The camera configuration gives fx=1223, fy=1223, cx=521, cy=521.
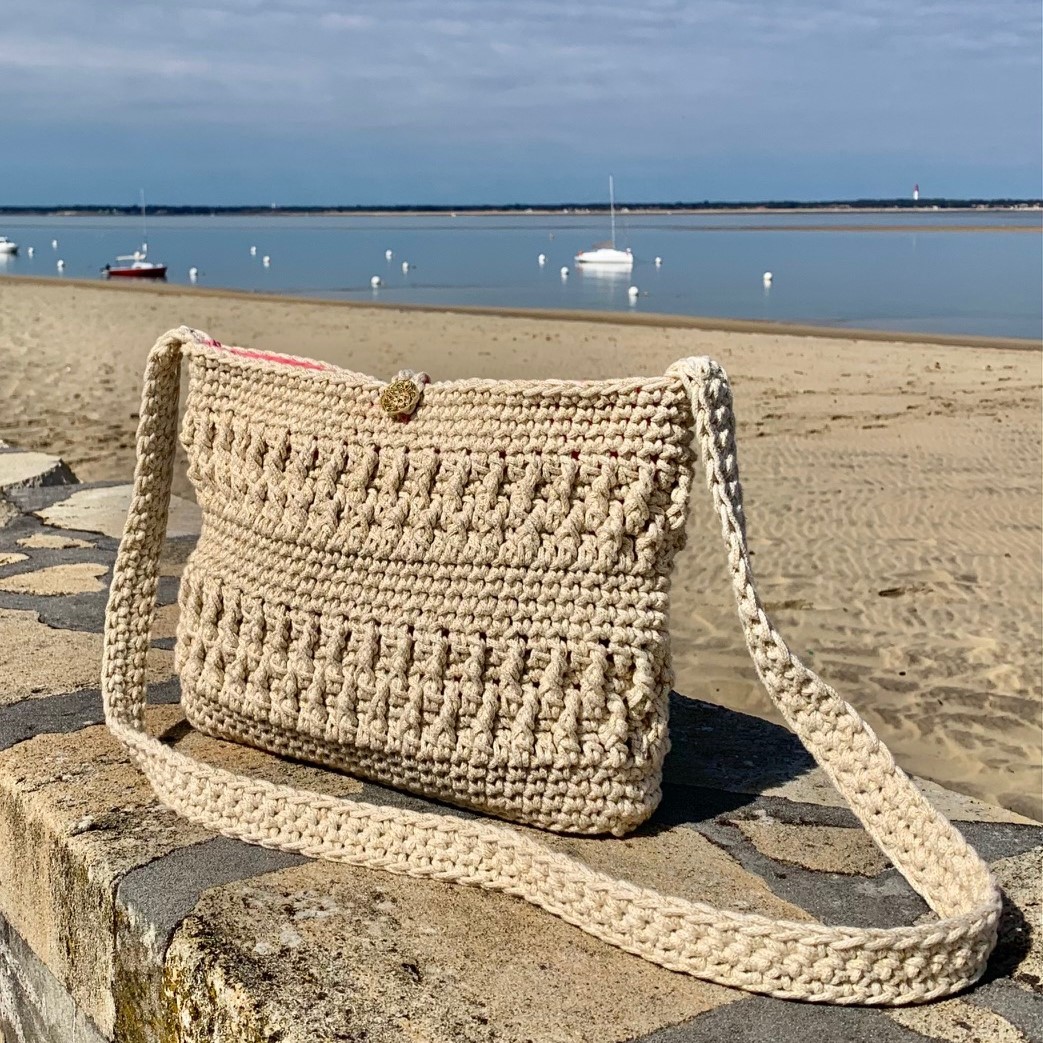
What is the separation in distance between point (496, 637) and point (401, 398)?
0.39 m

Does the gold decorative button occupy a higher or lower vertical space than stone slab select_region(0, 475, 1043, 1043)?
higher

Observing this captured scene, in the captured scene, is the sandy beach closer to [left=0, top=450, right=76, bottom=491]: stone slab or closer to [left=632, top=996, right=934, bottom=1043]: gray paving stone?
[left=632, top=996, right=934, bottom=1043]: gray paving stone

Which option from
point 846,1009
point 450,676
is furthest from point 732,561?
point 846,1009

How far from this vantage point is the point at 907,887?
5.79ft

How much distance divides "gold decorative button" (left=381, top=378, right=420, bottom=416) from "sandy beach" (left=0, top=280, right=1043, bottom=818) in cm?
96

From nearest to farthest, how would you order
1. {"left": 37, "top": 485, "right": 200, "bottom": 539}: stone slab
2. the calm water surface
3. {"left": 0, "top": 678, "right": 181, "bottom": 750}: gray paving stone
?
{"left": 0, "top": 678, "right": 181, "bottom": 750}: gray paving stone → {"left": 37, "top": 485, "right": 200, "bottom": 539}: stone slab → the calm water surface

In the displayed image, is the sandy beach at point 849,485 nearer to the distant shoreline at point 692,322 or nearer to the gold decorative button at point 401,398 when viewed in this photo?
the distant shoreline at point 692,322

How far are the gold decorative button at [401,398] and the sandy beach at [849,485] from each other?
96 centimetres

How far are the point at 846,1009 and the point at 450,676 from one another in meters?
0.70

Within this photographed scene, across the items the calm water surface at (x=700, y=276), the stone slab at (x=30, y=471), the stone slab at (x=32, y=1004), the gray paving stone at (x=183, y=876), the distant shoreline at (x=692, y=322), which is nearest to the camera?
the gray paving stone at (x=183, y=876)

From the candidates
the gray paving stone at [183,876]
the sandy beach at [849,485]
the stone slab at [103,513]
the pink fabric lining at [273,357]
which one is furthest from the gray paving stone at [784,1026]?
the stone slab at [103,513]

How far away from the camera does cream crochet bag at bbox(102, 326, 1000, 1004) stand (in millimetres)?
1700

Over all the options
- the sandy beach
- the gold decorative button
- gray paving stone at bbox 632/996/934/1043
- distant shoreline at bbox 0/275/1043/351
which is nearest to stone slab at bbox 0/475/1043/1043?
gray paving stone at bbox 632/996/934/1043

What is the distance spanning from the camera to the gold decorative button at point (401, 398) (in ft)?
6.09
